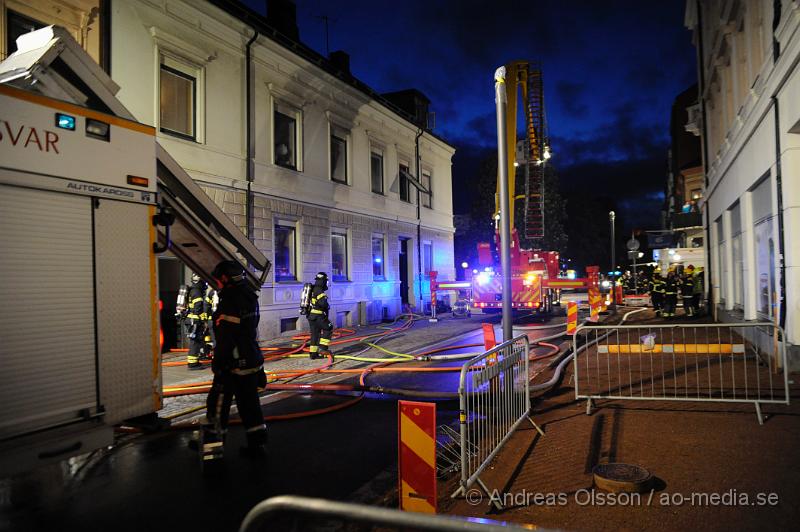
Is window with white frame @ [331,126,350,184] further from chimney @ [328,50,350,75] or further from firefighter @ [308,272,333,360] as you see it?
firefighter @ [308,272,333,360]

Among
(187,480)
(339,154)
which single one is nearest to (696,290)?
(339,154)

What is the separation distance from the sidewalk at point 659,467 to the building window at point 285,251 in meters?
10.7

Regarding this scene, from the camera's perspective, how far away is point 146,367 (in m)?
4.26

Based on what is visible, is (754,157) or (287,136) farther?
(287,136)

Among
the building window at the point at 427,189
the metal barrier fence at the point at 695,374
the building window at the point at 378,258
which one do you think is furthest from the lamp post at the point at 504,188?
the building window at the point at 427,189

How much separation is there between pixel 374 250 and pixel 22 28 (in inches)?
509

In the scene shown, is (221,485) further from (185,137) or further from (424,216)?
(424,216)

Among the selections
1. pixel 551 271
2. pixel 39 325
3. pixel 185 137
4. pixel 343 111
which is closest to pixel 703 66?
pixel 551 271

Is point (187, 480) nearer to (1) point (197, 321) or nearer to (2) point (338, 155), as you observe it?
(1) point (197, 321)

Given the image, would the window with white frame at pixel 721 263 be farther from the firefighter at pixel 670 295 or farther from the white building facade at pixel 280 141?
the white building facade at pixel 280 141

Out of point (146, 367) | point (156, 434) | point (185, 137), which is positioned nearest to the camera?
point (146, 367)

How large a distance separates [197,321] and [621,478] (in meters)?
8.47

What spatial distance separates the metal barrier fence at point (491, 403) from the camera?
4.00 meters

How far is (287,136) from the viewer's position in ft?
53.0
